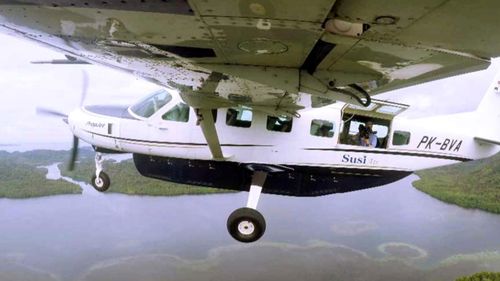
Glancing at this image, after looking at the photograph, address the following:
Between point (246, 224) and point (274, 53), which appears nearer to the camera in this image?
point (274, 53)

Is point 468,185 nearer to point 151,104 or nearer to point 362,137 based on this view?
point 362,137

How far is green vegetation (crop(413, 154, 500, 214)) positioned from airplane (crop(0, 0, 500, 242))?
1848 inches

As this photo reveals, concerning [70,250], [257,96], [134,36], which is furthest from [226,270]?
[134,36]

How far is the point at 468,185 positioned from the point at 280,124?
55.6 metres

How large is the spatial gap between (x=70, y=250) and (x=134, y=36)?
4744cm

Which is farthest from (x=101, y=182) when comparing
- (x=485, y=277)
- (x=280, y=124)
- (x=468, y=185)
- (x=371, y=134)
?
(x=468, y=185)

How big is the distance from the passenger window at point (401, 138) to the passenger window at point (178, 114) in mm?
4897

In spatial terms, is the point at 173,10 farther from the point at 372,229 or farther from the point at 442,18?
the point at 372,229

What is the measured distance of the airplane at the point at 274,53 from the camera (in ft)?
9.59

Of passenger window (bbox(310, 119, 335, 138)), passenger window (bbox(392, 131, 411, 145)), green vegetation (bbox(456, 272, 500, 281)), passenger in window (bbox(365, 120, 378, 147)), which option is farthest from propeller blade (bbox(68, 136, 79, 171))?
green vegetation (bbox(456, 272, 500, 281))

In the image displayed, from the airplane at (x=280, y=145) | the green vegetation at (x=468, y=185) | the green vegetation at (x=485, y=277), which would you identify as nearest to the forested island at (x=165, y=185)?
the green vegetation at (x=468, y=185)

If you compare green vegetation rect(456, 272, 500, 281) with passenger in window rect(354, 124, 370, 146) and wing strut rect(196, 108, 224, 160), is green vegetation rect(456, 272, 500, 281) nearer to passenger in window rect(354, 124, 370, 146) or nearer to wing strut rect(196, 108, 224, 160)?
passenger in window rect(354, 124, 370, 146)

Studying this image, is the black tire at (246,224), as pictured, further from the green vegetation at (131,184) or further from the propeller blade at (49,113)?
the green vegetation at (131,184)

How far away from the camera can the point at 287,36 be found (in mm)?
3449
